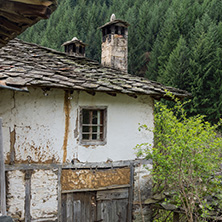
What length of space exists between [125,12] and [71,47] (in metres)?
18.1

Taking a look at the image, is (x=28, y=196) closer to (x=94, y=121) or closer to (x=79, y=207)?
(x=79, y=207)

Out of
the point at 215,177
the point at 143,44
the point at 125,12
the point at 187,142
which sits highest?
the point at 125,12

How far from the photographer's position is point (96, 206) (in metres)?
6.59

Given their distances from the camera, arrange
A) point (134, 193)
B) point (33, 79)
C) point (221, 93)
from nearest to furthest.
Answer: point (33, 79)
point (134, 193)
point (221, 93)

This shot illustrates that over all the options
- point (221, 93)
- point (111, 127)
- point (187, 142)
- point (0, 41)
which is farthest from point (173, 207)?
point (221, 93)

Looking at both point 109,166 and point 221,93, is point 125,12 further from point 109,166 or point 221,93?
point 109,166

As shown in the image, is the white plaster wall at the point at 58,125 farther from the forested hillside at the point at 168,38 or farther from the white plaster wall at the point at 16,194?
the forested hillside at the point at 168,38

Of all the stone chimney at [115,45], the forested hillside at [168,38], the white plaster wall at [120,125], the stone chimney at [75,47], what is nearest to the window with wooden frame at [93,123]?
the white plaster wall at [120,125]

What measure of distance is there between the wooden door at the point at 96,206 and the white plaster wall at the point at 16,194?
950 millimetres

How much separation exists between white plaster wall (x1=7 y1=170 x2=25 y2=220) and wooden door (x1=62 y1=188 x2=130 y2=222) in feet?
3.12

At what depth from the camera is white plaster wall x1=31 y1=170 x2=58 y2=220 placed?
19.6 feet

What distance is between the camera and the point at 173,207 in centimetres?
609

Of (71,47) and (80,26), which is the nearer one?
(71,47)

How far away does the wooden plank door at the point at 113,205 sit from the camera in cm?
664
